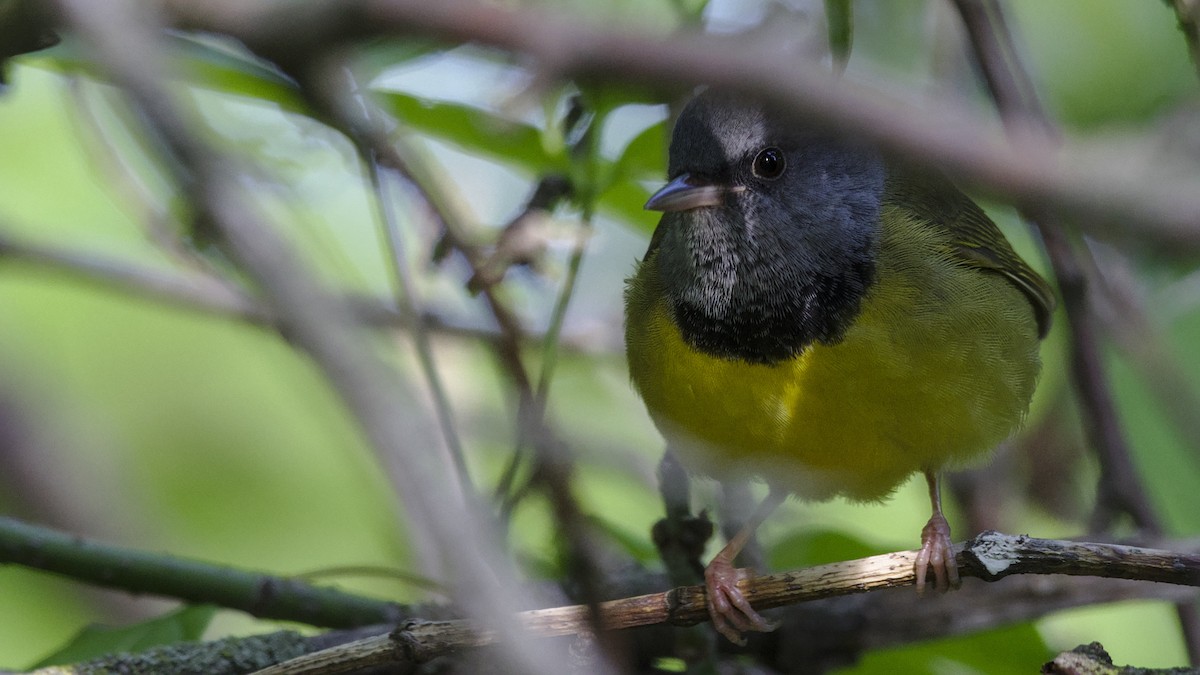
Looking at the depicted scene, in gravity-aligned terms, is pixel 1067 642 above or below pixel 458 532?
below

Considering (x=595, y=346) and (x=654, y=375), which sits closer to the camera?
(x=654, y=375)

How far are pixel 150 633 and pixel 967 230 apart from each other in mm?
2788

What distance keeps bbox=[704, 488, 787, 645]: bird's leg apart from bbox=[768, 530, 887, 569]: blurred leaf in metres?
0.14

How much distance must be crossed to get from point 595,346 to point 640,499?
69 centimetres

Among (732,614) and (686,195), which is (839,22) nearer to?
(686,195)

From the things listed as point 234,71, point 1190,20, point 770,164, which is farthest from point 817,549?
point 234,71

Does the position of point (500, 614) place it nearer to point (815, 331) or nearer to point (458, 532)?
point (458, 532)

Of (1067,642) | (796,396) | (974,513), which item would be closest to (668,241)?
(796,396)

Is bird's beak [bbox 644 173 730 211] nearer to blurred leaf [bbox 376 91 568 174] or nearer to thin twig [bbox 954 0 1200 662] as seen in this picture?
blurred leaf [bbox 376 91 568 174]

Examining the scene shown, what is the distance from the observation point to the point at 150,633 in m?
3.01

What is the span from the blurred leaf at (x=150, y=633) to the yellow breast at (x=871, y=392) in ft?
4.63

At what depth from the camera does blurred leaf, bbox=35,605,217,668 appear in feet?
9.72

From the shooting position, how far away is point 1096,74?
17.7 ft

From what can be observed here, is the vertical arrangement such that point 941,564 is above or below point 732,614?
above
